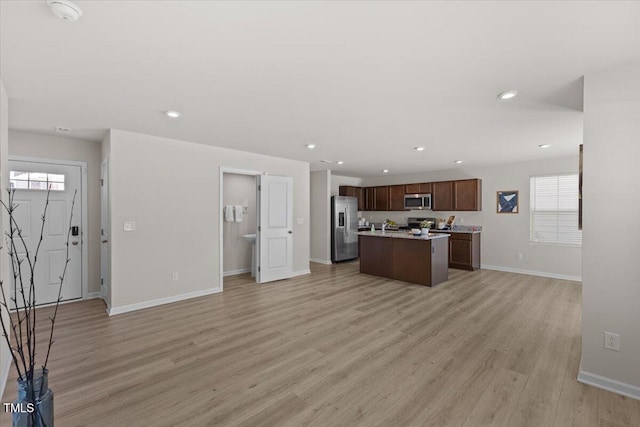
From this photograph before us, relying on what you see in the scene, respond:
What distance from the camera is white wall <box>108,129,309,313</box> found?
3893mm

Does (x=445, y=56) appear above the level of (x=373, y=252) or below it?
above

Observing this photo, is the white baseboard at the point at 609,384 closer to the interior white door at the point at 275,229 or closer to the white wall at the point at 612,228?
the white wall at the point at 612,228

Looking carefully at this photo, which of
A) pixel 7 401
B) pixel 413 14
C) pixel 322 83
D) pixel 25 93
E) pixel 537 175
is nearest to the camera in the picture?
pixel 413 14

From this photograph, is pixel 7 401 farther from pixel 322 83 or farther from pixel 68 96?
pixel 322 83

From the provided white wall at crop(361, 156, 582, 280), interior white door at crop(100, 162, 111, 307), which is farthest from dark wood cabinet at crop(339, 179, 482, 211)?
interior white door at crop(100, 162, 111, 307)

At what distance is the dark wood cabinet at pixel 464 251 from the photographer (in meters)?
6.55

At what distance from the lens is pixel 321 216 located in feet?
25.1

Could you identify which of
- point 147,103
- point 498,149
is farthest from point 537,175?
point 147,103

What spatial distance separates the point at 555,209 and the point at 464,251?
6.30 ft

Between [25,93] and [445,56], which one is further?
[25,93]

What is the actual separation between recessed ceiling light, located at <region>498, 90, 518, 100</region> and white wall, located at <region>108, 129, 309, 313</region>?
157 inches

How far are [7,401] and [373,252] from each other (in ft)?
17.3

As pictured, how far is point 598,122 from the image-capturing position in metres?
2.25

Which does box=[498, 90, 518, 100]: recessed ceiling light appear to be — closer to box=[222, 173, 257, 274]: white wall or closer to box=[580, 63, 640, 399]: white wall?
box=[580, 63, 640, 399]: white wall
